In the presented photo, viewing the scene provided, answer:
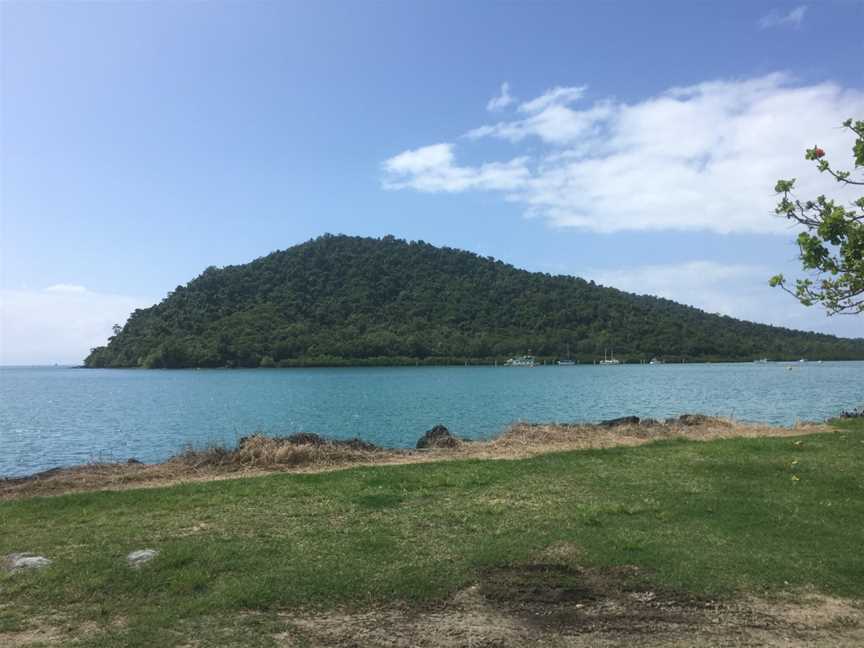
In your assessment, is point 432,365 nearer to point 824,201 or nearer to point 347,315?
point 347,315

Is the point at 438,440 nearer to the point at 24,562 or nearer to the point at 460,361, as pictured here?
the point at 24,562

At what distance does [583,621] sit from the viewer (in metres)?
6.70

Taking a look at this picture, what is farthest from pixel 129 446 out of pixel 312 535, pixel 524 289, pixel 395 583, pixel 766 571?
pixel 524 289

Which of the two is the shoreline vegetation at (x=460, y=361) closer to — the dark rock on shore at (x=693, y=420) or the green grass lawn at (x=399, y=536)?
the dark rock on shore at (x=693, y=420)

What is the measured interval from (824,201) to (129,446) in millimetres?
30273

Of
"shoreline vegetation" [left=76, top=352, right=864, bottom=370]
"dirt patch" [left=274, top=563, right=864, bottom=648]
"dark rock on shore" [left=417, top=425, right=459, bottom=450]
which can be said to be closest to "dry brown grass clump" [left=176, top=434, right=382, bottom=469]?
"dark rock on shore" [left=417, top=425, right=459, bottom=450]

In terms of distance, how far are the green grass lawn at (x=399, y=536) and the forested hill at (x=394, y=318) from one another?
135437mm

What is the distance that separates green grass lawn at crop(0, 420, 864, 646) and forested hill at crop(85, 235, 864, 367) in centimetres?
13544

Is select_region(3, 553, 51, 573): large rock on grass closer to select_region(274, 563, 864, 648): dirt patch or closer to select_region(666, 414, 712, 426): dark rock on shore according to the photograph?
select_region(274, 563, 864, 648): dirt patch

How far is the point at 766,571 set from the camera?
307 inches

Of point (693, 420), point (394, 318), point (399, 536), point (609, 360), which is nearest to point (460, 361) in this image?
point (394, 318)

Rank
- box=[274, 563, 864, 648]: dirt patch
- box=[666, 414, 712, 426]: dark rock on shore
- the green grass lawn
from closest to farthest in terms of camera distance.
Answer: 1. box=[274, 563, 864, 648]: dirt patch
2. the green grass lawn
3. box=[666, 414, 712, 426]: dark rock on shore

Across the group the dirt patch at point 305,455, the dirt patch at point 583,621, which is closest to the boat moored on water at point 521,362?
the dirt patch at point 305,455

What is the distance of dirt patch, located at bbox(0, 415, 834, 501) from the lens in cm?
1504
